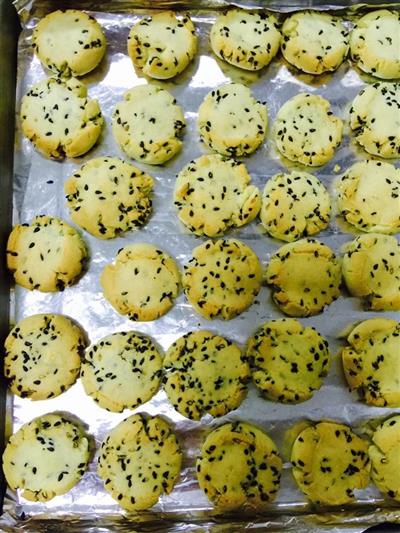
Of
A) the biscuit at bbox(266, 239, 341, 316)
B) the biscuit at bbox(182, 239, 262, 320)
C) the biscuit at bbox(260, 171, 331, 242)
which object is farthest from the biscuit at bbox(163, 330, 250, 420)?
the biscuit at bbox(260, 171, 331, 242)

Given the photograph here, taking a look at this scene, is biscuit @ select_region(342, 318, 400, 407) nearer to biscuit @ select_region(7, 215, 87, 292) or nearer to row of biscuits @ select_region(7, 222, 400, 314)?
row of biscuits @ select_region(7, 222, 400, 314)

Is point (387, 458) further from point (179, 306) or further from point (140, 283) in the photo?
point (140, 283)

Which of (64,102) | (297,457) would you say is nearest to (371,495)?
(297,457)

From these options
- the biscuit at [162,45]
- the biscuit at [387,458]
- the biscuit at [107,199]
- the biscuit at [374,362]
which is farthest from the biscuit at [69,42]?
the biscuit at [387,458]

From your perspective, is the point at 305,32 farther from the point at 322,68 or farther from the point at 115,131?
the point at 115,131

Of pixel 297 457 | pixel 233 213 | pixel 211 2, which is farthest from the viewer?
pixel 211 2
